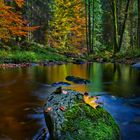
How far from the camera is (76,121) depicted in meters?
5.03

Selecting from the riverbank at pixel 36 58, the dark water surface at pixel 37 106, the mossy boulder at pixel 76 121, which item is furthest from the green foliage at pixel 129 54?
the mossy boulder at pixel 76 121

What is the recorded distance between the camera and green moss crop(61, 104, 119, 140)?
4.80m

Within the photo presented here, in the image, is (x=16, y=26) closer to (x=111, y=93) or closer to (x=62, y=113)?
(x=111, y=93)

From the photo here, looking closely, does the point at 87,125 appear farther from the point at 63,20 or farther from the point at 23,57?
the point at 63,20

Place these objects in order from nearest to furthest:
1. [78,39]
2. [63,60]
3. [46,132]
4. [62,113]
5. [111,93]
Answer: [62,113] < [46,132] < [111,93] < [63,60] < [78,39]

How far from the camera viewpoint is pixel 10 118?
21.3ft

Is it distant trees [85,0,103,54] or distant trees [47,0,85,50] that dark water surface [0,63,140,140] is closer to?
distant trees [85,0,103,54]

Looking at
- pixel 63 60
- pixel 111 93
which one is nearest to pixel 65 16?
pixel 63 60

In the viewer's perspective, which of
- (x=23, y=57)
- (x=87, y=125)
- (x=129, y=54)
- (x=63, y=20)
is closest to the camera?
(x=87, y=125)

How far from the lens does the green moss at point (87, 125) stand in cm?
480

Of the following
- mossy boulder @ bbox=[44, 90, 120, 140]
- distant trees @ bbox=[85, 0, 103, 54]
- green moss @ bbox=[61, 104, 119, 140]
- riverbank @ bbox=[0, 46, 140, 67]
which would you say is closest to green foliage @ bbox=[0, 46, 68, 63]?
riverbank @ bbox=[0, 46, 140, 67]

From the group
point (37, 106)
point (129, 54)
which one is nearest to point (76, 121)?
point (37, 106)

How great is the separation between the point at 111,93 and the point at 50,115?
201 inches

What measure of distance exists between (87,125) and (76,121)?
0.20 meters
